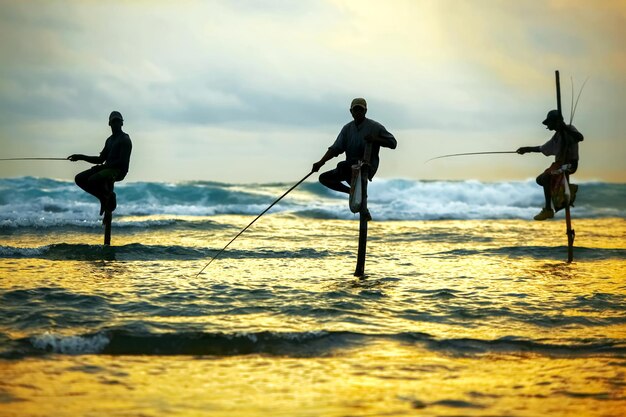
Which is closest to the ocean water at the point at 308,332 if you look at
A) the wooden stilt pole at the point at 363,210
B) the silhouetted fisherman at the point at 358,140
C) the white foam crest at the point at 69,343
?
the white foam crest at the point at 69,343

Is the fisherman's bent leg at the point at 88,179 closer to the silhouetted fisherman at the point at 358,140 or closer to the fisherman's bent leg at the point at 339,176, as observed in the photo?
the fisherman's bent leg at the point at 339,176

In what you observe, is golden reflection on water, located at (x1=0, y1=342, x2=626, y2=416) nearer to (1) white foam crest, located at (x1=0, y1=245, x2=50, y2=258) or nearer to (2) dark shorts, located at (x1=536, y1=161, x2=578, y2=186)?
(2) dark shorts, located at (x1=536, y1=161, x2=578, y2=186)

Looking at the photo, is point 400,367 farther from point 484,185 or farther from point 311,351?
point 484,185

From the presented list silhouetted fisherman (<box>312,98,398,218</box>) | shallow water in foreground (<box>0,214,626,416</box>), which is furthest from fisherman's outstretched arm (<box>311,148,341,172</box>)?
shallow water in foreground (<box>0,214,626,416</box>)

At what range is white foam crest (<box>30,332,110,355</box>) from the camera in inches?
227

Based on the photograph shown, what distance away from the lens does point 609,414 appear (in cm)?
432

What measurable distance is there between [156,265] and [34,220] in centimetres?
1137

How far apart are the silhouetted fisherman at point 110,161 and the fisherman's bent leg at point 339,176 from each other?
3.80 metres

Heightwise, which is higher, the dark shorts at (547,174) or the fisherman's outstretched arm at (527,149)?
the fisherman's outstretched arm at (527,149)

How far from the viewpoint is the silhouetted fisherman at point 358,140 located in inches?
382

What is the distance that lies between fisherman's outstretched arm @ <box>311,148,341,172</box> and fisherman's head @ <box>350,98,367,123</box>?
52 cm

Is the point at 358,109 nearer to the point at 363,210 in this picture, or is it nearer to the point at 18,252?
the point at 363,210

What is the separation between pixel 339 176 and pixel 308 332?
4.25 metres

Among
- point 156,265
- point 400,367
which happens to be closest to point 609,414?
point 400,367
